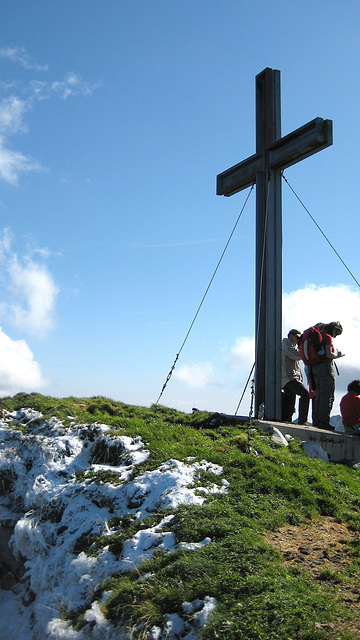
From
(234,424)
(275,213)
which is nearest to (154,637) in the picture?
(234,424)

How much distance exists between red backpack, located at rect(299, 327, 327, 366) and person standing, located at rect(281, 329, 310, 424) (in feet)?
1.43

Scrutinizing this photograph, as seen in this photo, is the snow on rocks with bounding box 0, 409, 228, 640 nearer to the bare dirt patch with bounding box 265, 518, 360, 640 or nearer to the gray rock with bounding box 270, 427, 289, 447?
the bare dirt patch with bounding box 265, 518, 360, 640

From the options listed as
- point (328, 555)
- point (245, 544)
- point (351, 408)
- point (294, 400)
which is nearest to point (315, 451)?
point (351, 408)

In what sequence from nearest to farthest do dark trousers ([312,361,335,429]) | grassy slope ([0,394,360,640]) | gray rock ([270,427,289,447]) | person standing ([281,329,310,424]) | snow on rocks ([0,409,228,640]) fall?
grassy slope ([0,394,360,640]) → snow on rocks ([0,409,228,640]) → gray rock ([270,427,289,447]) → dark trousers ([312,361,335,429]) → person standing ([281,329,310,424])

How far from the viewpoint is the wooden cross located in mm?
10695

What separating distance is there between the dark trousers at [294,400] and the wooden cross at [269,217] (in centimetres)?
68

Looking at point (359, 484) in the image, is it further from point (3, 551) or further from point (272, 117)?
point (272, 117)

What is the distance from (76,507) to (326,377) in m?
5.84

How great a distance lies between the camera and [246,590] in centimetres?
468

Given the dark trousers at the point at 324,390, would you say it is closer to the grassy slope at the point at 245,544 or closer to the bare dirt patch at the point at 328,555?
the grassy slope at the point at 245,544

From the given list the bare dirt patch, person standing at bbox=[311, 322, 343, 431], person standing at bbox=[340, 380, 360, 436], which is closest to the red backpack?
person standing at bbox=[311, 322, 343, 431]

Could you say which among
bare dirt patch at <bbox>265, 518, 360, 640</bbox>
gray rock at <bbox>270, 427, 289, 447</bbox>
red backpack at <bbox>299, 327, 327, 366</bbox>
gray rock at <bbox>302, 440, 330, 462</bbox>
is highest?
red backpack at <bbox>299, 327, 327, 366</bbox>

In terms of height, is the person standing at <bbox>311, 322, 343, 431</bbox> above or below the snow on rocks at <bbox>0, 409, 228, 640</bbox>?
above

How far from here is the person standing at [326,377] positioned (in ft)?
35.2
